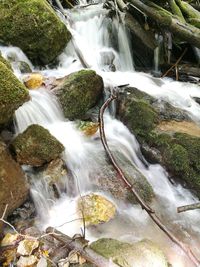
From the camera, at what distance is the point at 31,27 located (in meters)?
7.24

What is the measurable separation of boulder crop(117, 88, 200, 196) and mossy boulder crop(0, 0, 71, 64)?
2.00 m

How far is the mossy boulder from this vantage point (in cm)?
716

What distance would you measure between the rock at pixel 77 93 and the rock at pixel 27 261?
Result: 320 cm

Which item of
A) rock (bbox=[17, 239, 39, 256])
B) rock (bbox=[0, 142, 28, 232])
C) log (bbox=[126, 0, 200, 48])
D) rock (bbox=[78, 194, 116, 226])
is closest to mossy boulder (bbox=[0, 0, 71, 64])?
log (bbox=[126, 0, 200, 48])

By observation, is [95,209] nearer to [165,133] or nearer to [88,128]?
[88,128]

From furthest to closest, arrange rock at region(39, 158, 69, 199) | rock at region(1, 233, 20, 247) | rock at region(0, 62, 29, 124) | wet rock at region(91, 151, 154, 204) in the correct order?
wet rock at region(91, 151, 154, 204) → rock at region(39, 158, 69, 199) → rock at region(0, 62, 29, 124) → rock at region(1, 233, 20, 247)

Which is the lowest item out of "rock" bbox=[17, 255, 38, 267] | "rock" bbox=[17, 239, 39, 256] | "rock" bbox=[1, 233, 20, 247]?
"rock" bbox=[1, 233, 20, 247]

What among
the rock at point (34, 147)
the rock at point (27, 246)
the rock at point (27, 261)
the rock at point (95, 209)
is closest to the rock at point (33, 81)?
the rock at point (34, 147)

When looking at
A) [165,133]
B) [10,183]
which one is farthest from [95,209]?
[165,133]

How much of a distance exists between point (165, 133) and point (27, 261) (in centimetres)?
329

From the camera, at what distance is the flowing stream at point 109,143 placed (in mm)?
4484

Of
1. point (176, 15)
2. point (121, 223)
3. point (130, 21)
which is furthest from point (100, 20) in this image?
point (121, 223)

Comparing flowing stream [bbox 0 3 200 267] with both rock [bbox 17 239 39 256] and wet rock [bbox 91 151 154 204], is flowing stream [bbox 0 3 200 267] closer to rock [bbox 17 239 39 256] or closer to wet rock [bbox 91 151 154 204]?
wet rock [bbox 91 151 154 204]

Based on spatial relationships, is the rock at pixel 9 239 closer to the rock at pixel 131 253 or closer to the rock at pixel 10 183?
the rock at pixel 10 183
